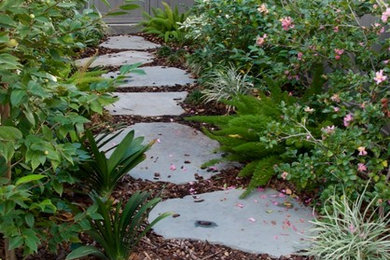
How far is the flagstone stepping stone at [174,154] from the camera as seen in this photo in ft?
10.7

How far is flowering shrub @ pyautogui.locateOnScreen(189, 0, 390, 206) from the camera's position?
2545 millimetres

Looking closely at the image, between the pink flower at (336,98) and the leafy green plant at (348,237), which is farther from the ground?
the pink flower at (336,98)

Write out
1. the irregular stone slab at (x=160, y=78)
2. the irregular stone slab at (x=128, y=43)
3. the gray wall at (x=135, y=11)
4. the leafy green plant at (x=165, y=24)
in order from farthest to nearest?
the gray wall at (x=135, y=11) → the leafy green plant at (x=165, y=24) → the irregular stone slab at (x=128, y=43) → the irregular stone slab at (x=160, y=78)

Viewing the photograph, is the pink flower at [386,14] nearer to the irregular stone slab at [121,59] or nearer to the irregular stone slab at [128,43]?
the irregular stone slab at [121,59]

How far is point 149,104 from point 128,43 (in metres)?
3.23

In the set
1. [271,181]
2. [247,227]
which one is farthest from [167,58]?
[247,227]

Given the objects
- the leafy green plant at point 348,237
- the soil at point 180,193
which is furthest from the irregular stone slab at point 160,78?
the leafy green plant at point 348,237

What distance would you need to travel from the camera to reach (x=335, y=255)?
2.29 metres

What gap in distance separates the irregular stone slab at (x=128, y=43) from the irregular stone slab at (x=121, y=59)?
1.38 feet

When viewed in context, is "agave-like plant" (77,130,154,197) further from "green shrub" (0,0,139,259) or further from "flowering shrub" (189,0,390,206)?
"flowering shrub" (189,0,390,206)

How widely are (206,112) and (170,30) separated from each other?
358 cm

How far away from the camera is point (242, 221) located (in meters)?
2.72

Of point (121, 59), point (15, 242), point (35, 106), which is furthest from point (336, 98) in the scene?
point (121, 59)

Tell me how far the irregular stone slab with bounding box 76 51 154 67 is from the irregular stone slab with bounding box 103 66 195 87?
0.41 meters
